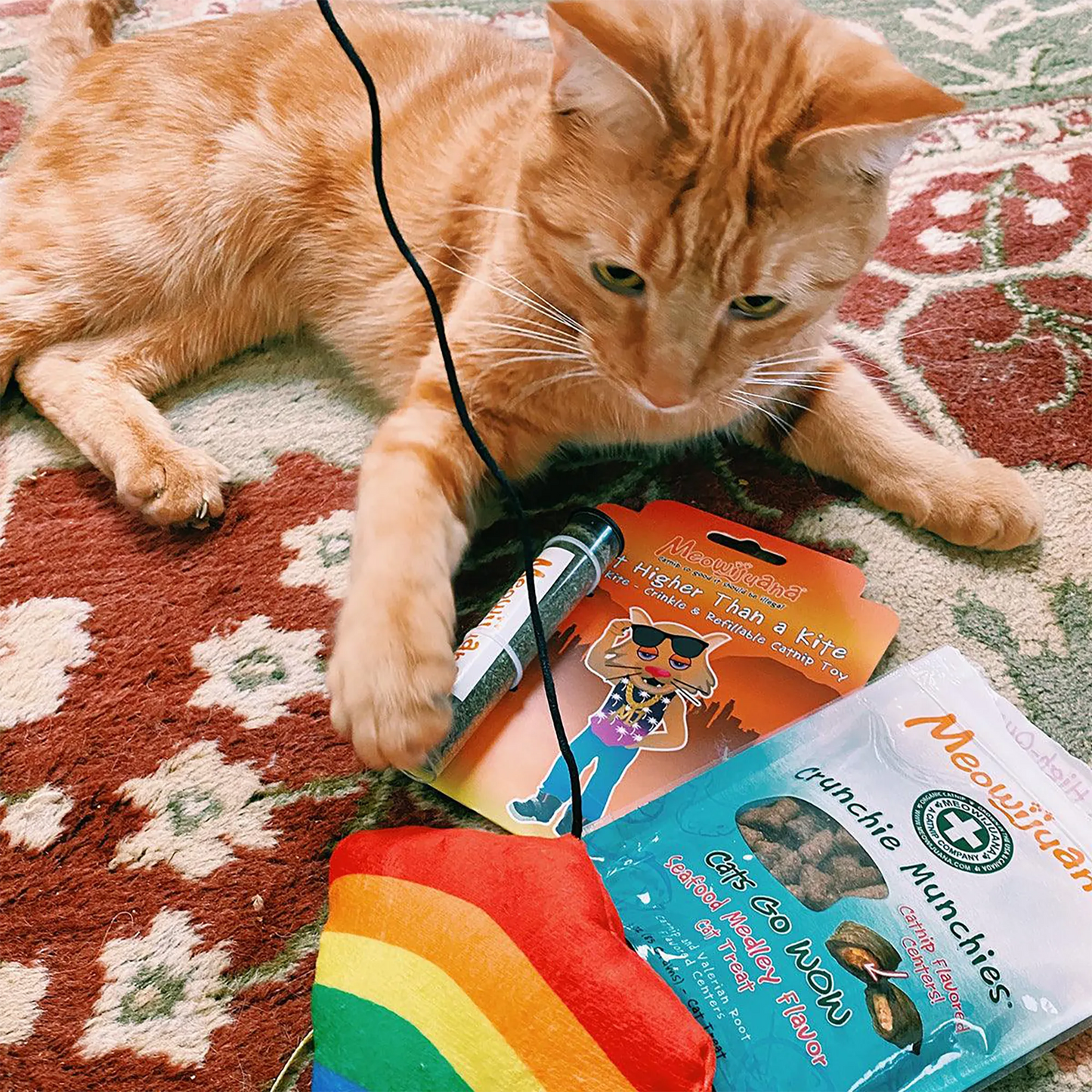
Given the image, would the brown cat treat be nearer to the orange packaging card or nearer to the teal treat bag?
the teal treat bag

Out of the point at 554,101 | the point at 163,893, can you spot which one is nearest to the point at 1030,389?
the point at 554,101

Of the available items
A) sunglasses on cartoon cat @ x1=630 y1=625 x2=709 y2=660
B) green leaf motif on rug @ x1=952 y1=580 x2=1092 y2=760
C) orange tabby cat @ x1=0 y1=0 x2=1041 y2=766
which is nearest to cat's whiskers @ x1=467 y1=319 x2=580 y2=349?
orange tabby cat @ x1=0 y1=0 x2=1041 y2=766

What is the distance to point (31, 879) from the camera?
874 millimetres

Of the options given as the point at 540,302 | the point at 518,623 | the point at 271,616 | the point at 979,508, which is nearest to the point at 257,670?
the point at 271,616

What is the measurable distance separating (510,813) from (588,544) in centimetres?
33

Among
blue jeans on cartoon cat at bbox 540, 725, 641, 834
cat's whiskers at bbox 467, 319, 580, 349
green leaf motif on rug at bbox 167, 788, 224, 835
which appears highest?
cat's whiskers at bbox 467, 319, 580, 349

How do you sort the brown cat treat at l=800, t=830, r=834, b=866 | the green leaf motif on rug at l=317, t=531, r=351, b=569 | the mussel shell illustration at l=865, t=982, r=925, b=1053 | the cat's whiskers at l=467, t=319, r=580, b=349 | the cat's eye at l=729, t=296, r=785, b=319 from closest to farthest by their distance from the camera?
the mussel shell illustration at l=865, t=982, r=925, b=1053 < the brown cat treat at l=800, t=830, r=834, b=866 < the cat's eye at l=729, t=296, r=785, b=319 < the cat's whiskers at l=467, t=319, r=580, b=349 < the green leaf motif on rug at l=317, t=531, r=351, b=569

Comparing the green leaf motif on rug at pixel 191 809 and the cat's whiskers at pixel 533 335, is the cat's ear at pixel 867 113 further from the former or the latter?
the green leaf motif on rug at pixel 191 809

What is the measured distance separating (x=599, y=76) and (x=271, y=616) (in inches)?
27.4

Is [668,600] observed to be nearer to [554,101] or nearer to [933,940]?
[933,940]

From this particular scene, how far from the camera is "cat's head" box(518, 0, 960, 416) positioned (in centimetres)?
85

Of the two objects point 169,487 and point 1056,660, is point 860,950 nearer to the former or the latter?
point 1056,660

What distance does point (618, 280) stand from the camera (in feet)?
3.14

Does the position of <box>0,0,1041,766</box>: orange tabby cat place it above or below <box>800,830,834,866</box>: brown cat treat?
above
